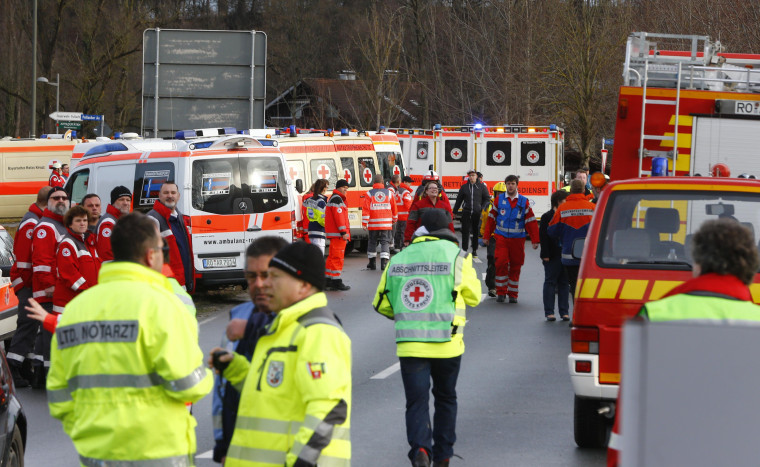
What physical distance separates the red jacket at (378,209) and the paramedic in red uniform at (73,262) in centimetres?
1154

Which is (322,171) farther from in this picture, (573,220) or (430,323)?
(430,323)

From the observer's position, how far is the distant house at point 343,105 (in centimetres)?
5506

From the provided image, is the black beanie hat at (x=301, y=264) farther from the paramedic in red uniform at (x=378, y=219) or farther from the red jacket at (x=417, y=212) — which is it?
the paramedic in red uniform at (x=378, y=219)

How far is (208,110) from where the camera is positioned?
25.2m

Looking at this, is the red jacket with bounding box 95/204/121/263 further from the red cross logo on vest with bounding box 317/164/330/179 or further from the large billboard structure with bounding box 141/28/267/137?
the red cross logo on vest with bounding box 317/164/330/179

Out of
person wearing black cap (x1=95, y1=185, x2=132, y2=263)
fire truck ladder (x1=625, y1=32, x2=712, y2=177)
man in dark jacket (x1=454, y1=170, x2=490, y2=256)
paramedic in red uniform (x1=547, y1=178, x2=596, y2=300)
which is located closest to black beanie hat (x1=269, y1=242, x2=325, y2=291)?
person wearing black cap (x1=95, y1=185, x2=132, y2=263)

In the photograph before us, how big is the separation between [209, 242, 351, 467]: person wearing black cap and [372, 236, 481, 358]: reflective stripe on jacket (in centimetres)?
313

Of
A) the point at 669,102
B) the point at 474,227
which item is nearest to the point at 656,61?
the point at 669,102

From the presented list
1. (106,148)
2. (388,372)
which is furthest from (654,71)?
(106,148)

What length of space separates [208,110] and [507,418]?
54.9ft

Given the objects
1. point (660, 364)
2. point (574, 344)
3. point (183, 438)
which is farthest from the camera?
point (574, 344)

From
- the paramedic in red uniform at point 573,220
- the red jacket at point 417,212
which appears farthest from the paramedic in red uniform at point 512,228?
the paramedic in red uniform at point 573,220

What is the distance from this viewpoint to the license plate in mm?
17203

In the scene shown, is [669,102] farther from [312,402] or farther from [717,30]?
[717,30]
